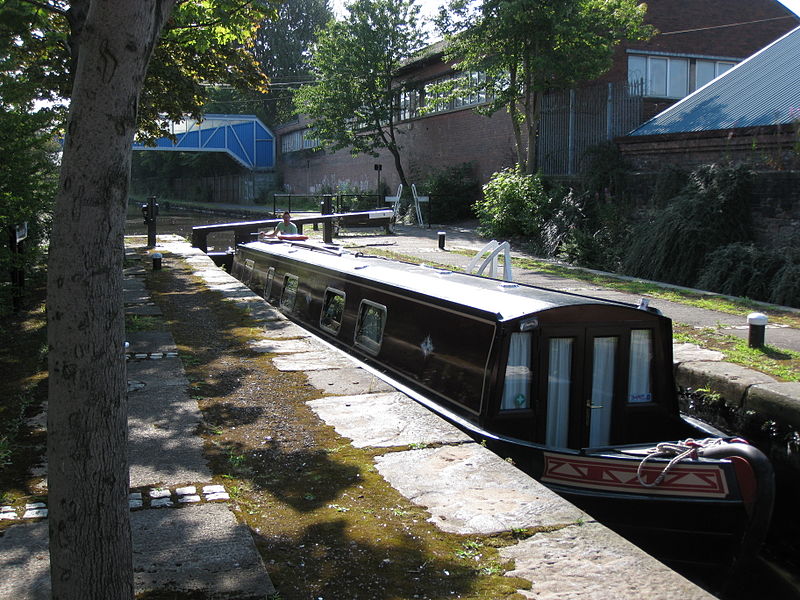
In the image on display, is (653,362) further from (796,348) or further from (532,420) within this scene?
(796,348)

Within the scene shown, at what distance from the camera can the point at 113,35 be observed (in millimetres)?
2404

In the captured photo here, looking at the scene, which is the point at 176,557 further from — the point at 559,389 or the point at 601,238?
the point at 601,238

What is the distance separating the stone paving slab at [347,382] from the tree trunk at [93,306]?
4.05m

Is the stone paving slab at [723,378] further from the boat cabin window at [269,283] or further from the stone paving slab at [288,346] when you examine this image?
the boat cabin window at [269,283]

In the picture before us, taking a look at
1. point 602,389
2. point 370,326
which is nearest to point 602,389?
point 602,389

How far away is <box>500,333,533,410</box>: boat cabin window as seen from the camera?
6.15m

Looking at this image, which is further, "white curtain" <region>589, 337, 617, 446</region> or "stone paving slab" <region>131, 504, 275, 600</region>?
"white curtain" <region>589, 337, 617, 446</region>

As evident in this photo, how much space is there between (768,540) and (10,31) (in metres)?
11.0

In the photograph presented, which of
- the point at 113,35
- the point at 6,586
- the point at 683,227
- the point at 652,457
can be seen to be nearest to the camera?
the point at 113,35

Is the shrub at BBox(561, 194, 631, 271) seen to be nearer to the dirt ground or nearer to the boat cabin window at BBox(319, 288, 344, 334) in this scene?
the boat cabin window at BBox(319, 288, 344, 334)

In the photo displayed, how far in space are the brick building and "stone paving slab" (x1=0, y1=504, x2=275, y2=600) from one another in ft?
60.1

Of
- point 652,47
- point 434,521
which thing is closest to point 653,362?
point 434,521

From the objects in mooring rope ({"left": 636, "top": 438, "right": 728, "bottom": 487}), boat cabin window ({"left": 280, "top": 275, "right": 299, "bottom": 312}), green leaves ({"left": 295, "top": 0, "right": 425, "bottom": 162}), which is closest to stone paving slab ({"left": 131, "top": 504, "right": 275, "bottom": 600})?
mooring rope ({"left": 636, "top": 438, "right": 728, "bottom": 487})

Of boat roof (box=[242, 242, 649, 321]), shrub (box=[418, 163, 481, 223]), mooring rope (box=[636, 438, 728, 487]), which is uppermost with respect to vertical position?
shrub (box=[418, 163, 481, 223])
